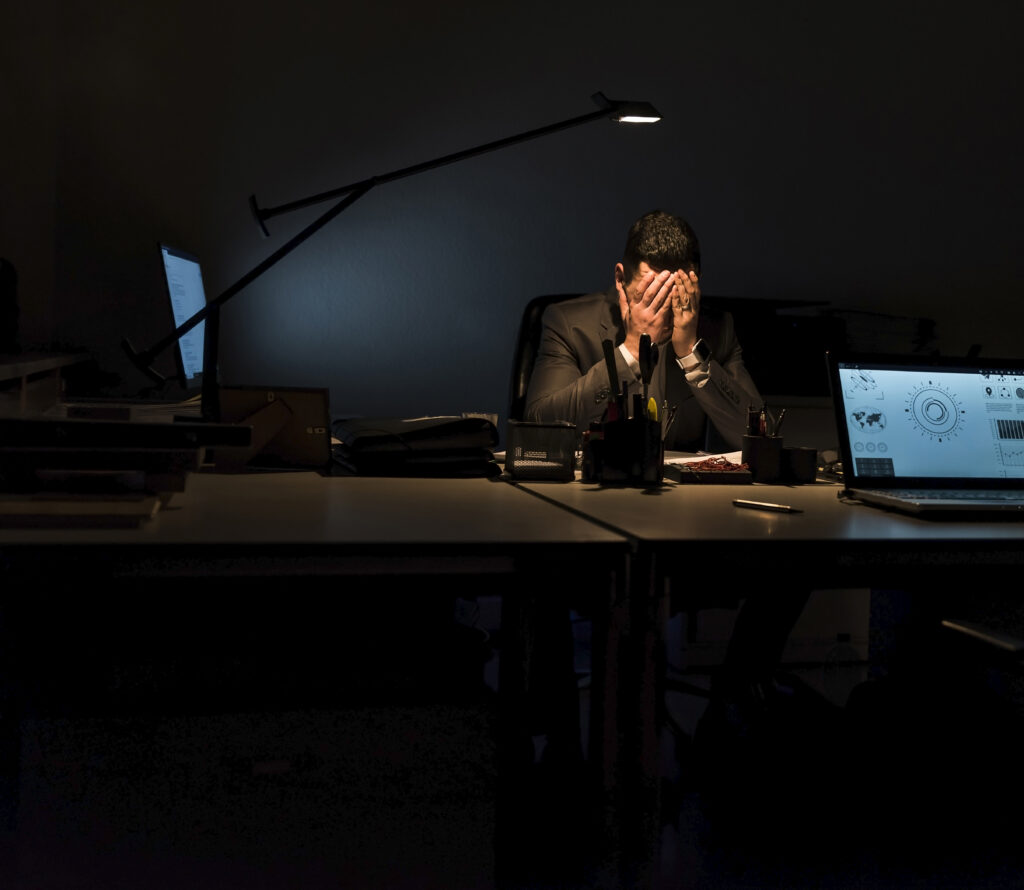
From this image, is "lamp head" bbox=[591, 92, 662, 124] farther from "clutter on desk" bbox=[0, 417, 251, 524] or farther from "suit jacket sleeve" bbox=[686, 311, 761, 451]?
"clutter on desk" bbox=[0, 417, 251, 524]

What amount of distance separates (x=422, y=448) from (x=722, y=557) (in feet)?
2.37

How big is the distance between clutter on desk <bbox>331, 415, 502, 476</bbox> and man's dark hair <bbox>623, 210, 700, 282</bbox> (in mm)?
823

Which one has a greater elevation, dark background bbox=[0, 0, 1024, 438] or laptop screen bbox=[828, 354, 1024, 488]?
dark background bbox=[0, 0, 1024, 438]

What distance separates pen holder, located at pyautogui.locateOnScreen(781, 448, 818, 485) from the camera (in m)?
1.75

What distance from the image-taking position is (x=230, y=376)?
10.7 ft

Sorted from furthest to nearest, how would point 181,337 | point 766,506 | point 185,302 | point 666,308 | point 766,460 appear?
1. point 185,302
2. point 181,337
3. point 666,308
4. point 766,460
5. point 766,506

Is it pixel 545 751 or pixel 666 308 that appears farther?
pixel 666 308

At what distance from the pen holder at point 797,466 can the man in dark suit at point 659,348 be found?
43 centimetres

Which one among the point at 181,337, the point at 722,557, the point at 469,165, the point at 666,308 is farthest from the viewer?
the point at 469,165

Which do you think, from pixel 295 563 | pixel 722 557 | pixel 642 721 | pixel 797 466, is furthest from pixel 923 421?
pixel 295 563

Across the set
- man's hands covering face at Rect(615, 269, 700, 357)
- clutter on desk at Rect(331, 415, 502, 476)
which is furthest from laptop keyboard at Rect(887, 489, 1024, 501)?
man's hands covering face at Rect(615, 269, 700, 357)

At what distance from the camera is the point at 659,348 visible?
2.34 m

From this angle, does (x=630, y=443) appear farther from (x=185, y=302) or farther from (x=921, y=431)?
(x=185, y=302)

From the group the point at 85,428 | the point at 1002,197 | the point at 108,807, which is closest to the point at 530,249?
the point at 1002,197
